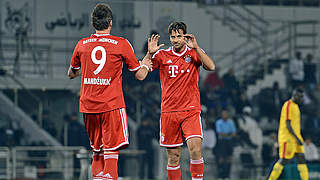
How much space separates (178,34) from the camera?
10.6 metres

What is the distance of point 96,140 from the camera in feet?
29.6

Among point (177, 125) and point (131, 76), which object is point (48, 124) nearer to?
point (131, 76)

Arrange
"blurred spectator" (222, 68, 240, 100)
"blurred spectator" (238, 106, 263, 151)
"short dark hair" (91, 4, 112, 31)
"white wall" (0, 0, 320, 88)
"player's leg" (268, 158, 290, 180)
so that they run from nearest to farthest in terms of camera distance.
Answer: "short dark hair" (91, 4, 112, 31) < "player's leg" (268, 158, 290, 180) < "blurred spectator" (238, 106, 263, 151) < "blurred spectator" (222, 68, 240, 100) < "white wall" (0, 0, 320, 88)

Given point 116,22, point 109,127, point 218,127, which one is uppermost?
point 116,22

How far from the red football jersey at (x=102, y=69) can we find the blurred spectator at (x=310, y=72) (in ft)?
56.6

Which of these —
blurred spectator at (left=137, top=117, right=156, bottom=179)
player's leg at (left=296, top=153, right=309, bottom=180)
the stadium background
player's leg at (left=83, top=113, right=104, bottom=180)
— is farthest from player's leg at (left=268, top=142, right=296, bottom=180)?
player's leg at (left=83, top=113, right=104, bottom=180)

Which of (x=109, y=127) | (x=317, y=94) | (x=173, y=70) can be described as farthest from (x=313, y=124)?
(x=109, y=127)

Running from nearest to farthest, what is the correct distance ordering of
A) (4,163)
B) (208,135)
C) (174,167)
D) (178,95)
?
(174,167)
(178,95)
(4,163)
(208,135)

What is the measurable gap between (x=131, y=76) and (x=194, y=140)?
11.4 meters

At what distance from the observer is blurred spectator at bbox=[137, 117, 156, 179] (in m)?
22.0

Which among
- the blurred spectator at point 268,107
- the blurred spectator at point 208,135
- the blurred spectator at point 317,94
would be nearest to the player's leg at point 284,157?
the blurred spectator at point 208,135

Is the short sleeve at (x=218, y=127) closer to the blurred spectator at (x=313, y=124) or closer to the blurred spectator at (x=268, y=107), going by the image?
the blurred spectator at (x=268, y=107)

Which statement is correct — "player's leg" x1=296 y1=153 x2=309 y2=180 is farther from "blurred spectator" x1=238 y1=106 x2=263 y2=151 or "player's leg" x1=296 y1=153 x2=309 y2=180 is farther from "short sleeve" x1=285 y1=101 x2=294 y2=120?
"blurred spectator" x1=238 y1=106 x2=263 y2=151

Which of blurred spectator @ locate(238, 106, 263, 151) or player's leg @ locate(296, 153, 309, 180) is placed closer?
player's leg @ locate(296, 153, 309, 180)
